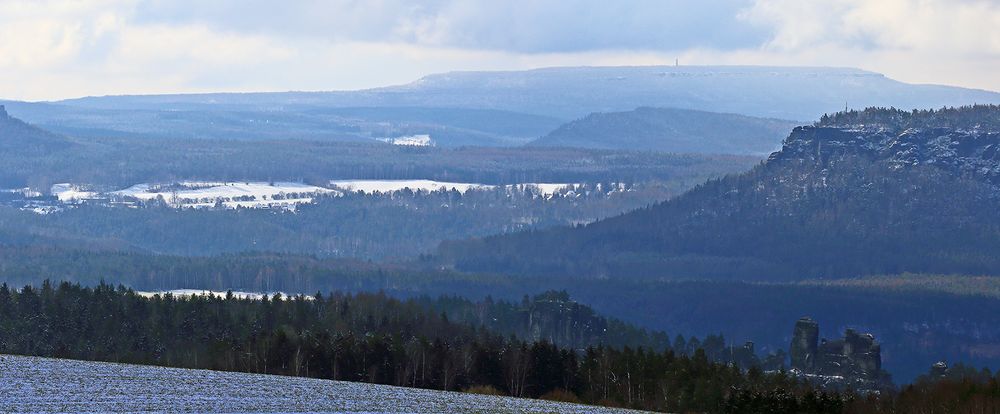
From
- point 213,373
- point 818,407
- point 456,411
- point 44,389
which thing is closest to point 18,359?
point 213,373

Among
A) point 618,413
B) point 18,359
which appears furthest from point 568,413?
point 18,359

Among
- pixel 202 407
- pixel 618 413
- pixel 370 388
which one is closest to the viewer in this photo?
pixel 202 407

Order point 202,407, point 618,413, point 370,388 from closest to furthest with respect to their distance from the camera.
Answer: point 202,407 < point 618,413 < point 370,388

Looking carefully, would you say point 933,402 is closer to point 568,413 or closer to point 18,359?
point 568,413

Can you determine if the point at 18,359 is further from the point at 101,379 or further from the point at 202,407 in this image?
the point at 202,407

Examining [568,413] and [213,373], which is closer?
[568,413]

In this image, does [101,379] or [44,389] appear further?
[101,379]

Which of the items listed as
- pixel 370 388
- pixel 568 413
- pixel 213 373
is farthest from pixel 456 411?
pixel 213 373
